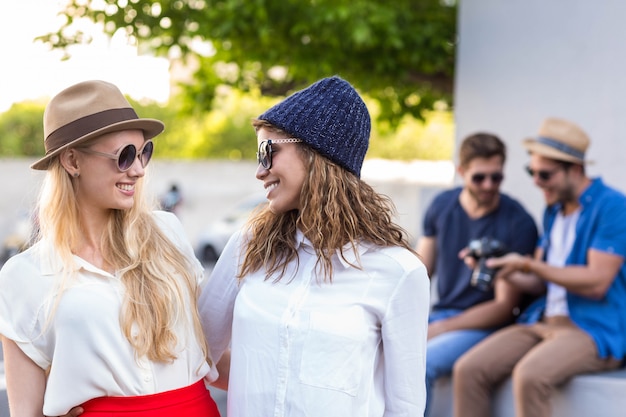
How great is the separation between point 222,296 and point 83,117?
27.0 inches

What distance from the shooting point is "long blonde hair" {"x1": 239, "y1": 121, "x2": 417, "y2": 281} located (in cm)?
250

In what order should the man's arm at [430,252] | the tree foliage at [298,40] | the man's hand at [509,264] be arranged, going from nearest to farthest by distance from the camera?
the man's hand at [509,264], the man's arm at [430,252], the tree foliage at [298,40]

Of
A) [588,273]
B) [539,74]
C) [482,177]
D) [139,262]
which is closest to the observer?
[139,262]

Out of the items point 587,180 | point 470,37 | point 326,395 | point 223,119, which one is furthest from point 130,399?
point 223,119

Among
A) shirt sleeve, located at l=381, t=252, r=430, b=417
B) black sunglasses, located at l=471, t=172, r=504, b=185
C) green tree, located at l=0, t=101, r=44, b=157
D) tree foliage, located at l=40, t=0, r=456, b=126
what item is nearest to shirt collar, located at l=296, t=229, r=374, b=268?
shirt sleeve, located at l=381, t=252, r=430, b=417

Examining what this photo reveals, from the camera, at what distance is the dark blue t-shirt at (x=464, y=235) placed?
4.99 metres

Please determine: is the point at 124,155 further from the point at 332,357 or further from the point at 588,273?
the point at 588,273

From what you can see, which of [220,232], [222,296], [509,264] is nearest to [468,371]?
[509,264]

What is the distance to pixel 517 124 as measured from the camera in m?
6.86

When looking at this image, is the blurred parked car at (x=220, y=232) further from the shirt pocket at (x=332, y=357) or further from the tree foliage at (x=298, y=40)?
the shirt pocket at (x=332, y=357)

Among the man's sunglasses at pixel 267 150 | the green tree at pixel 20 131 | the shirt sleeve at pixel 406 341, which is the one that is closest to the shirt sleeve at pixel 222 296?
the man's sunglasses at pixel 267 150

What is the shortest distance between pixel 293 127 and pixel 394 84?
20.6ft

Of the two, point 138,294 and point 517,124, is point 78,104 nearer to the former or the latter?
point 138,294

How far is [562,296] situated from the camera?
4680 mm
